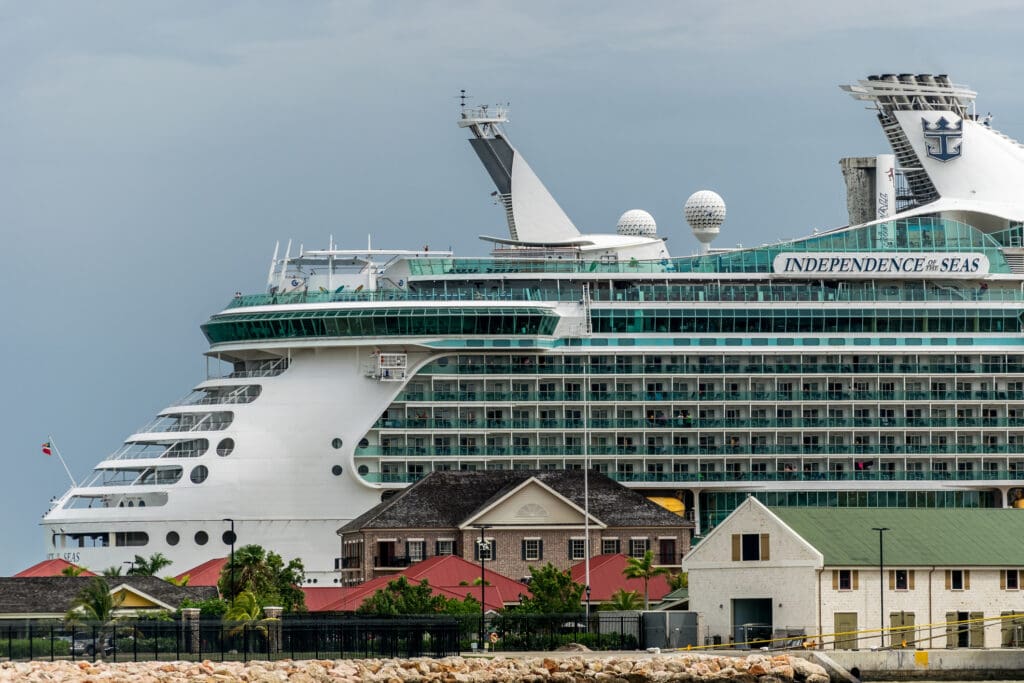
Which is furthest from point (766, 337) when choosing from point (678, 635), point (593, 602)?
point (678, 635)

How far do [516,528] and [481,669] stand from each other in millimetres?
25089

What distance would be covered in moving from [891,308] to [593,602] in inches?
968

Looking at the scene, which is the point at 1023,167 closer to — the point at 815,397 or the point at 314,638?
the point at 815,397

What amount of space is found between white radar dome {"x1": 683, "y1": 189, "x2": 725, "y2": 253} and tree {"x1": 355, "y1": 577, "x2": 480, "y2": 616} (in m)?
31.2

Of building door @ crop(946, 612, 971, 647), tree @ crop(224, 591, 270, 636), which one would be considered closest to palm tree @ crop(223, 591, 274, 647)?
tree @ crop(224, 591, 270, 636)

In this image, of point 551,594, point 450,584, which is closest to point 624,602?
point 551,594

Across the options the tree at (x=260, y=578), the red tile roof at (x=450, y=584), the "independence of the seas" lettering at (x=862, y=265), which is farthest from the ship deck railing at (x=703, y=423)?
the tree at (x=260, y=578)

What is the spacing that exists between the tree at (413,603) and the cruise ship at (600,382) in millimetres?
14274

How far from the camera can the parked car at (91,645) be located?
8181 centimetres

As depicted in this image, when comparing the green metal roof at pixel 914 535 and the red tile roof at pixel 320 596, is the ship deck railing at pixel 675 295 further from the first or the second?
the green metal roof at pixel 914 535

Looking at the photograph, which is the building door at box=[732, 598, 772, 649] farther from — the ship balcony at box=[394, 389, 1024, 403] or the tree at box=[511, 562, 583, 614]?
the ship balcony at box=[394, 389, 1024, 403]

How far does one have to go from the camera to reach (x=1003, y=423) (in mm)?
113750

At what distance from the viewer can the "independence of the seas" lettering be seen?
4459 inches

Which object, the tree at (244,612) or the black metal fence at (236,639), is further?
the tree at (244,612)
